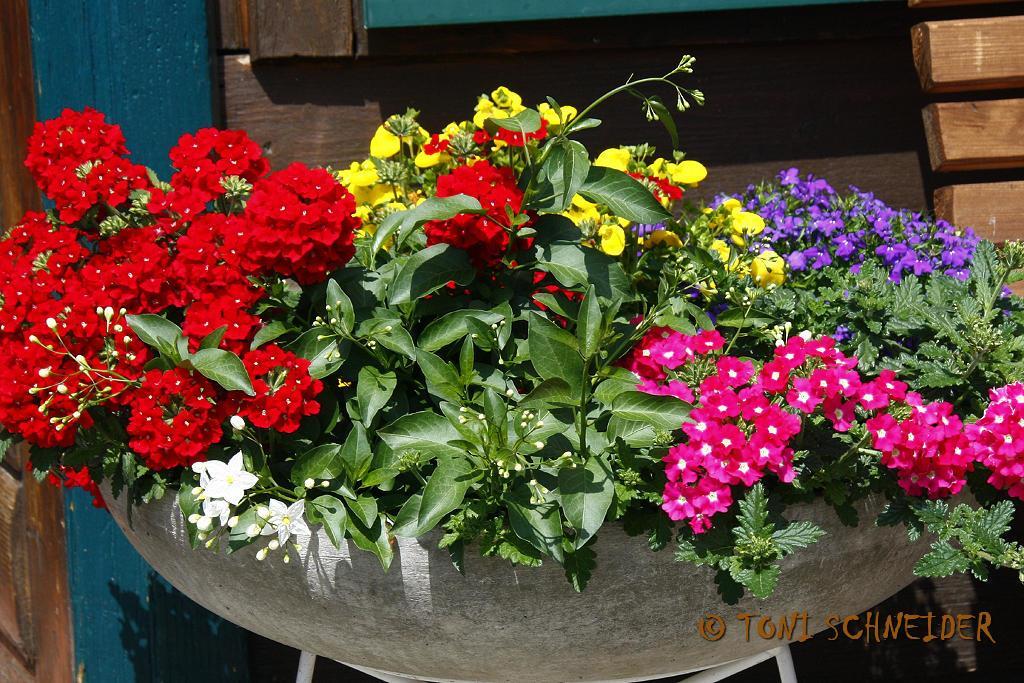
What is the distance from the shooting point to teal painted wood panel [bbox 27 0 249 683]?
1863 millimetres

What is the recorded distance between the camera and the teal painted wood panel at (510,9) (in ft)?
6.09

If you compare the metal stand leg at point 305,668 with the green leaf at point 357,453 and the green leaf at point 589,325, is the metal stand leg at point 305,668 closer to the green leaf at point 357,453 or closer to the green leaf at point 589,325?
the green leaf at point 357,453

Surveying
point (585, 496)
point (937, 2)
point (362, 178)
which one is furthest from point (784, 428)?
point (937, 2)

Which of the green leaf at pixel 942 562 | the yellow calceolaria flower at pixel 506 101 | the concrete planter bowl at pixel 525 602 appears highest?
the yellow calceolaria flower at pixel 506 101

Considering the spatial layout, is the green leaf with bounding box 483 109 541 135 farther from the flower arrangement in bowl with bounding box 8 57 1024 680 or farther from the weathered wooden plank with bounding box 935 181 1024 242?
the weathered wooden plank with bounding box 935 181 1024 242

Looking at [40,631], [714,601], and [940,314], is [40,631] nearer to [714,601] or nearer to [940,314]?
[714,601]

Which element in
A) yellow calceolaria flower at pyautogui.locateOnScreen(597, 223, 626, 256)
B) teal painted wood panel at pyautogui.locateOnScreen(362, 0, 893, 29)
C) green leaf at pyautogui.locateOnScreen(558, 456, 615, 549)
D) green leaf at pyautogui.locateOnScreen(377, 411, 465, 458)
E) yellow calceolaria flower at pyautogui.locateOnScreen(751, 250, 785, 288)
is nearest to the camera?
green leaf at pyautogui.locateOnScreen(558, 456, 615, 549)

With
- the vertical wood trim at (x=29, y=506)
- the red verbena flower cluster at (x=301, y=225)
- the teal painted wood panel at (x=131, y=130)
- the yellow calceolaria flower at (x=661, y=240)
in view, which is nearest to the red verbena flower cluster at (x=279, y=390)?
the red verbena flower cluster at (x=301, y=225)

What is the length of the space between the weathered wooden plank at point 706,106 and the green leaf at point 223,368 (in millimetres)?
969

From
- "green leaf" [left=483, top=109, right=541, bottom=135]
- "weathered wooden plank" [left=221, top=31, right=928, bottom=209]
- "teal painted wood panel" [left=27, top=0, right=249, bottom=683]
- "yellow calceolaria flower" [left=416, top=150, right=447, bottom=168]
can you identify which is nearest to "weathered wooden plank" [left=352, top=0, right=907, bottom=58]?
"weathered wooden plank" [left=221, top=31, right=928, bottom=209]

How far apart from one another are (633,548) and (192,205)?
2.42 ft

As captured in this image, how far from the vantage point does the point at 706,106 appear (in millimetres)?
2064

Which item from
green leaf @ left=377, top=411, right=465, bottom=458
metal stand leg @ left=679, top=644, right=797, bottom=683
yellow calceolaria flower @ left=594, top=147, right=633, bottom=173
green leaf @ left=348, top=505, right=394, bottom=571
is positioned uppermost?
yellow calceolaria flower @ left=594, top=147, right=633, bottom=173

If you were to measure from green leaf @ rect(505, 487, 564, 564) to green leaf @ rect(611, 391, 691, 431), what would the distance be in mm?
137
